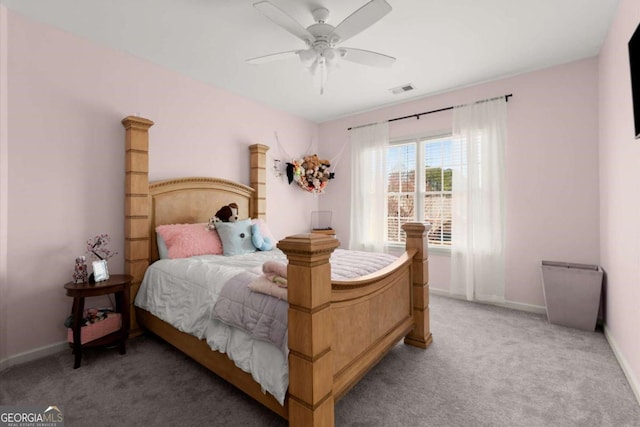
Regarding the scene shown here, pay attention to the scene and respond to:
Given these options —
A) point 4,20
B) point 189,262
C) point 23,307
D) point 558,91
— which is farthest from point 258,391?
point 558,91

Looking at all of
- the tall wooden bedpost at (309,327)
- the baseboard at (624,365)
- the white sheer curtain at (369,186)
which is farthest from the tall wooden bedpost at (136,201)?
the baseboard at (624,365)

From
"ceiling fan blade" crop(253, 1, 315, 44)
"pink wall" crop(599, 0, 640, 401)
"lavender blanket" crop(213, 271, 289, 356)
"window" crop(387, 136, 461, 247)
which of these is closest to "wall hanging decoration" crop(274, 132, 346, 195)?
"window" crop(387, 136, 461, 247)

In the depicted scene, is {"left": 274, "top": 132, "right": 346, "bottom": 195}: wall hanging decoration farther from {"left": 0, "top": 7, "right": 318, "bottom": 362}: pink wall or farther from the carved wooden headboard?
{"left": 0, "top": 7, "right": 318, "bottom": 362}: pink wall

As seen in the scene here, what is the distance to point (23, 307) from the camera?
220 centimetres

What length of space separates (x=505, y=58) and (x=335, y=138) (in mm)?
2580

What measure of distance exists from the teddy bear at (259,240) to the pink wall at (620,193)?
2941mm

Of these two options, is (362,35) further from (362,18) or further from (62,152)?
(62,152)

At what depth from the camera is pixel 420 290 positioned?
236 centimetres

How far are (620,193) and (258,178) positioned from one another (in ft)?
11.8

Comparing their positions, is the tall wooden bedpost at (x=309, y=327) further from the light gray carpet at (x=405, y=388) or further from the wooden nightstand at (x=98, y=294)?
the wooden nightstand at (x=98, y=294)

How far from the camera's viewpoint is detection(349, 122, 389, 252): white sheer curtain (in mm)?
4297

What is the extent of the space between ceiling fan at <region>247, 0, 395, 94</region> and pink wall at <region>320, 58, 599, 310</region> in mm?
1997

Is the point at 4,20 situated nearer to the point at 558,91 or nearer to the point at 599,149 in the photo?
the point at 558,91

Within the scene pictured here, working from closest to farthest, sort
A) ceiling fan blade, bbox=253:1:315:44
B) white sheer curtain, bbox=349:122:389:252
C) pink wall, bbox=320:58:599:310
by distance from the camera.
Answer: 1. ceiling fan blade, bbox=253:1:315:44
2. pink wall, bbox=320:58:599:310
3. white sheer curtain, bbox=349:122:389:252
